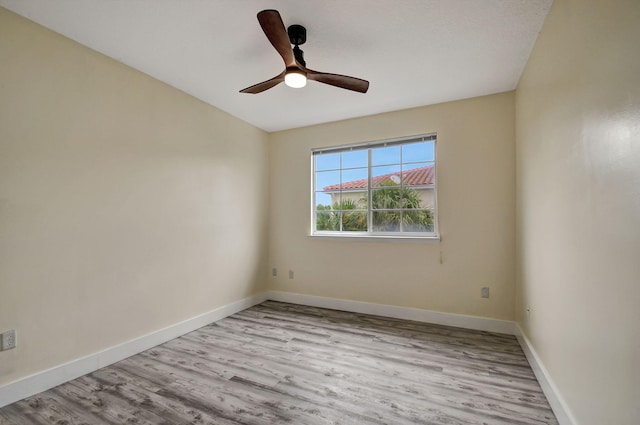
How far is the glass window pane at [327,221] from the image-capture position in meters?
3.87

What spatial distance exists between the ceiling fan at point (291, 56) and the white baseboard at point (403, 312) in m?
2.49

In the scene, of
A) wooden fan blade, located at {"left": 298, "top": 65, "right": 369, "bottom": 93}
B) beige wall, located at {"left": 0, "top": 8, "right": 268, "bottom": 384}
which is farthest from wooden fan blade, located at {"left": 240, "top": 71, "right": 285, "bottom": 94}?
beige wall, located at {"left": 0, "top": 8, "right": 268, "bottom": 384}

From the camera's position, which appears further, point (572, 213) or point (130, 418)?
point (130, 418)

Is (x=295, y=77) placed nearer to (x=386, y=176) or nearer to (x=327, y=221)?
(x=386, y=176)

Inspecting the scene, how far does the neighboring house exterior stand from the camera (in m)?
3.31

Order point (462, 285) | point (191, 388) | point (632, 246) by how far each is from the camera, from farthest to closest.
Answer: point (462, 285) → point (191, 388) → point (632, 246)

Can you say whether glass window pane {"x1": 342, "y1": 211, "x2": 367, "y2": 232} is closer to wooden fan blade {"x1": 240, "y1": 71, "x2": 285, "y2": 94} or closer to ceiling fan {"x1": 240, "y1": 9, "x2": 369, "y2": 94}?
ceiling fan {"x1": 240, "y1": 9, "x2": 369, "y2": 94}

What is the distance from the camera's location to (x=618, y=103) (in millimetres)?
1042

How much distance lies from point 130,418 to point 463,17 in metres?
3.26

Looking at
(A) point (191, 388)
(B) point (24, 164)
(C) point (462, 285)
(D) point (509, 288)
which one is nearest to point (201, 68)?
(B) point (24, 164)

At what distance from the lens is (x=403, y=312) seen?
10.8 feet

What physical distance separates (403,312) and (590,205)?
7.79 feet

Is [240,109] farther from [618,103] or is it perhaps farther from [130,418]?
[618,103]

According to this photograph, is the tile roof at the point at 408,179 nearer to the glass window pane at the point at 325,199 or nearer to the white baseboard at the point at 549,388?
the glass window pane at the point at 325,199
